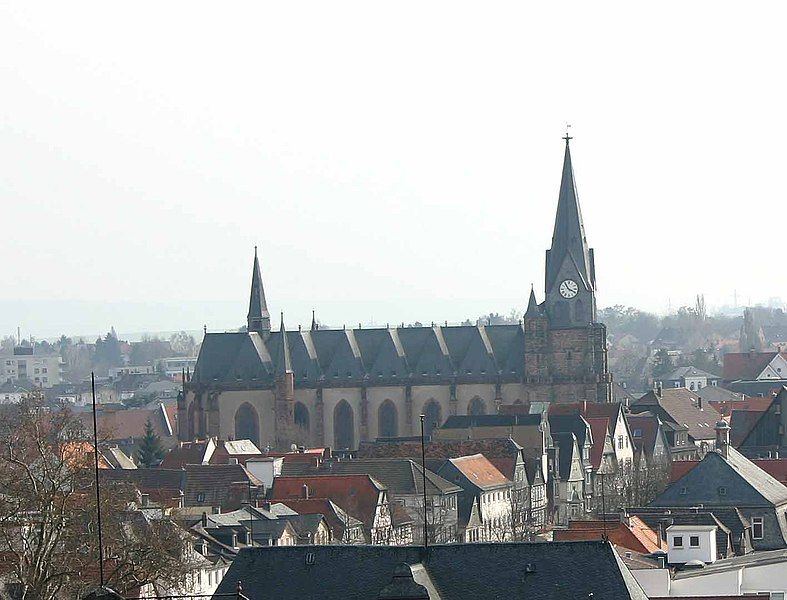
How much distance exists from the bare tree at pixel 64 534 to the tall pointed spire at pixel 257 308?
306 ft

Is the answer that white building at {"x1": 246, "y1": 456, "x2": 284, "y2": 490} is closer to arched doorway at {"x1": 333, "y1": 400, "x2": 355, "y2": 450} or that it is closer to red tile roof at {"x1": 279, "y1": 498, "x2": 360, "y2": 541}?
red tile roof at {"x1": 279, "y1": 498, "x2": 360, "y2": 541}

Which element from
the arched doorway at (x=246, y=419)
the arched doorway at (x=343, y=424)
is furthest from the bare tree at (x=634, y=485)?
the arched doorway at (x=246, y=419)

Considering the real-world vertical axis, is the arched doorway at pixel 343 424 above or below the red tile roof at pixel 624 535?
above

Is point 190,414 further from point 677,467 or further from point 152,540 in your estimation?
point 152,540

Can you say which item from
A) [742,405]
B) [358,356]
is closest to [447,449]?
[358,356]

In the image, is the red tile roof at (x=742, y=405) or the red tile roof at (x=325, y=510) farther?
the red tile roof at (x=742, y=405)

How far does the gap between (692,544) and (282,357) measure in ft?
292

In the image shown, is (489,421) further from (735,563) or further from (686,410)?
(735,563)

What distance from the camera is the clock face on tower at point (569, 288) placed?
149m

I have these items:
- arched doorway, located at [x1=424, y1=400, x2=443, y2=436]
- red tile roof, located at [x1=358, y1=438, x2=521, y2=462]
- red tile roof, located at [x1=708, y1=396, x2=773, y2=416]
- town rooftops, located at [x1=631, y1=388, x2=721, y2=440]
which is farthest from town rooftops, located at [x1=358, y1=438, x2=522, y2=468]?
town rooftops, located at [x1=631, y1=388, x2=721, y2=440]

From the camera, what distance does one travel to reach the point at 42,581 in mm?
57500

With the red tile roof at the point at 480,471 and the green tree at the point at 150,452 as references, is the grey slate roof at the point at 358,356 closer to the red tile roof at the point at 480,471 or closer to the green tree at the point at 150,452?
the green tree at the point at 150,452

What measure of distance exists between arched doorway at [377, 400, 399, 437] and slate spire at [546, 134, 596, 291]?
47.1 feet

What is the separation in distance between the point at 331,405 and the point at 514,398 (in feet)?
41.4
